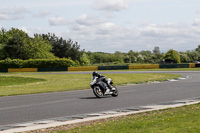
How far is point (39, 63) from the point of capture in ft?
202

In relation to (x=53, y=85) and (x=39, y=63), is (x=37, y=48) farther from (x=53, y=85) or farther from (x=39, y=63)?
(x=53, y=85)

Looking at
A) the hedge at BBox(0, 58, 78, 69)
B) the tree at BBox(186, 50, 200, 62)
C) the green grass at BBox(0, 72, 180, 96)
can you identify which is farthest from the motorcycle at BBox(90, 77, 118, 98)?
the tree at BBox(186, 50, 200, 62)

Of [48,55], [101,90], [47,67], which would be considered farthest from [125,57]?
[101,90]

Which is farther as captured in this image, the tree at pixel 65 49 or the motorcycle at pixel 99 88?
the tree at pixel 65 49

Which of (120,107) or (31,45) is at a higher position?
(31,45)

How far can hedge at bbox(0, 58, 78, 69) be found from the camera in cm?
5997

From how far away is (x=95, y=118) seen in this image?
Result: 9.34 metres

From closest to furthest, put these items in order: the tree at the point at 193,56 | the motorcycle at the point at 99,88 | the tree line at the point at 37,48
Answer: the motorcycle at the point at 99,88
the tree line at the point at 37,48
the tree at the point at 193,56

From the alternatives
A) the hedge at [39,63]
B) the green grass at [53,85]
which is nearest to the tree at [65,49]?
the hedge at [39,63]

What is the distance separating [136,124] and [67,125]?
6.13 ft

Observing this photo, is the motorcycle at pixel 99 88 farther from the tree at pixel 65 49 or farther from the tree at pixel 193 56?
the tree at pixel 193 56

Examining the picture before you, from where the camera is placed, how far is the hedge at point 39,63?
197 feet

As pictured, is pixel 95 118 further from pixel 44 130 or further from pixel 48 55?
pixel 48 55

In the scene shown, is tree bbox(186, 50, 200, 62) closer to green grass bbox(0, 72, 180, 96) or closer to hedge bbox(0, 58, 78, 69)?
hedge bbox(0, 58, 78, 69)
